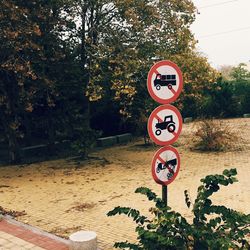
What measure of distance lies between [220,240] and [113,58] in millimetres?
10161

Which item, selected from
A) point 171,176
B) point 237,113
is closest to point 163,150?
point 171,176

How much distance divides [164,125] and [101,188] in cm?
601

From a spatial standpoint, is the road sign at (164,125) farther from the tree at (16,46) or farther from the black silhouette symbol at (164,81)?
the tree at (16,46)

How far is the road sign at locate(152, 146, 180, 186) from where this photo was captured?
16.1ft

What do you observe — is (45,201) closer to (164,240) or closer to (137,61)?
(164,240)

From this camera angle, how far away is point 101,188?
10.6 meters

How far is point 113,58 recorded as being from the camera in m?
13.9

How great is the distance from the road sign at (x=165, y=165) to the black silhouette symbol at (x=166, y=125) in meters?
0.23

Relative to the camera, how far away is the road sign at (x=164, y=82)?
16.0 feet

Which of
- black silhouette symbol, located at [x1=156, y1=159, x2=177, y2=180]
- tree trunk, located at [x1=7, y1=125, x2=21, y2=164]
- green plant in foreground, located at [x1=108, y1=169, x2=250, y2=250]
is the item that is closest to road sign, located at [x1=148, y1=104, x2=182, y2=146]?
black silhouette symbol, located at [x1=156, y1=159, x2=177, y2=180]

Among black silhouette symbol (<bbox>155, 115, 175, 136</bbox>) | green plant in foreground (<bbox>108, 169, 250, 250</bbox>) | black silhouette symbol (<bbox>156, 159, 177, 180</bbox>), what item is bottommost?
green plant in foreground (<bbox>108, 169, 250, 250</bbox>)

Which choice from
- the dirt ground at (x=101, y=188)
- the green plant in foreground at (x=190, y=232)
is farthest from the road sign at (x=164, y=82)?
the dirt ground at (x=101, y=188)

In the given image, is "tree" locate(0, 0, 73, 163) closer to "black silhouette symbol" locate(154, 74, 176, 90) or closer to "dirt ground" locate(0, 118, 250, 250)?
"dirt ground" locate(0, 118, 250, 250)

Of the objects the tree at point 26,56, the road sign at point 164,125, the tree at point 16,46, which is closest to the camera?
the road sign at point 164,125
